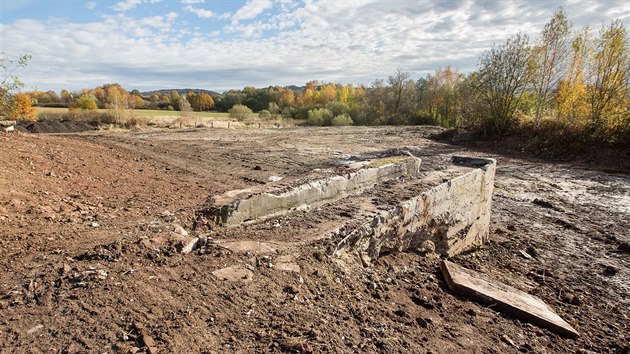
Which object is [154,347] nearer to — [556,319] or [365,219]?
[365,219]

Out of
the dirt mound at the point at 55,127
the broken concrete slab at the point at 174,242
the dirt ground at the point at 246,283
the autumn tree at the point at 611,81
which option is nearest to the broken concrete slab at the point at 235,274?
the dirt ground at the point at 246,283

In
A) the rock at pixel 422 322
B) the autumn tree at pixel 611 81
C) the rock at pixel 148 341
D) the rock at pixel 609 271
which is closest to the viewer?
the rock at pixel 148 341

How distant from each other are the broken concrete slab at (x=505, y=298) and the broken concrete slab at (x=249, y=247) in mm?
2381

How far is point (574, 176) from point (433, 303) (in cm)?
1170

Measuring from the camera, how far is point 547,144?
1673 cm

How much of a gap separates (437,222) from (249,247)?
10.9 ft

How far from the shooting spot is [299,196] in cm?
534

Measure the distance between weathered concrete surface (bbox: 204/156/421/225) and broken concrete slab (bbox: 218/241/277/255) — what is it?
1.00 m

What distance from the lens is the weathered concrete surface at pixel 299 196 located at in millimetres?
4734

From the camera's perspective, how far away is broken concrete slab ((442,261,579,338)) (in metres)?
3.95

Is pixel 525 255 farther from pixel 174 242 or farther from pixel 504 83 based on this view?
pixel 504 83

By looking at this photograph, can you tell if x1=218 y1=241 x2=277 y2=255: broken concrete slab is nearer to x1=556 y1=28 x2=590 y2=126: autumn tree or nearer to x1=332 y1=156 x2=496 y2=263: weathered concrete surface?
x1=332 y1=156 x2=496 y2=263: weathered concrete surface

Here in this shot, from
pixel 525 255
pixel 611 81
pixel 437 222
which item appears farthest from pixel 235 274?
pixel 611 81

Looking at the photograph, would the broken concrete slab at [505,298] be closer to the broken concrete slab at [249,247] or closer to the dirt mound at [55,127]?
the broken concrete slab at [249,247]
